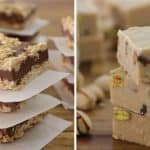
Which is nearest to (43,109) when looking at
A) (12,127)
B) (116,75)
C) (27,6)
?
(12,127)

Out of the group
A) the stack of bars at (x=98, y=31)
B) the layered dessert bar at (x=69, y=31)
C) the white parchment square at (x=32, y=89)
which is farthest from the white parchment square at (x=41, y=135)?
the stack of bars at (x=98, y=31)

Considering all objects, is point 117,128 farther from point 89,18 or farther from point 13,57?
point 89,18

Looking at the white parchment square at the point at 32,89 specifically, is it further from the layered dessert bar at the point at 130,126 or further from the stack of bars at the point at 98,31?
the stack of bars at the point at 98,31

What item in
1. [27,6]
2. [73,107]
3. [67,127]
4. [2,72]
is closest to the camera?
[2,72]

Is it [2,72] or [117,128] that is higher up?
[2,72]

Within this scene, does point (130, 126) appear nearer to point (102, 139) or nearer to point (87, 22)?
point (102, 139)

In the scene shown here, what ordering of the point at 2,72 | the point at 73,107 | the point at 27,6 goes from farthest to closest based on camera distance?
the point at 27,6
the point at 73,107
the point at 2,72
